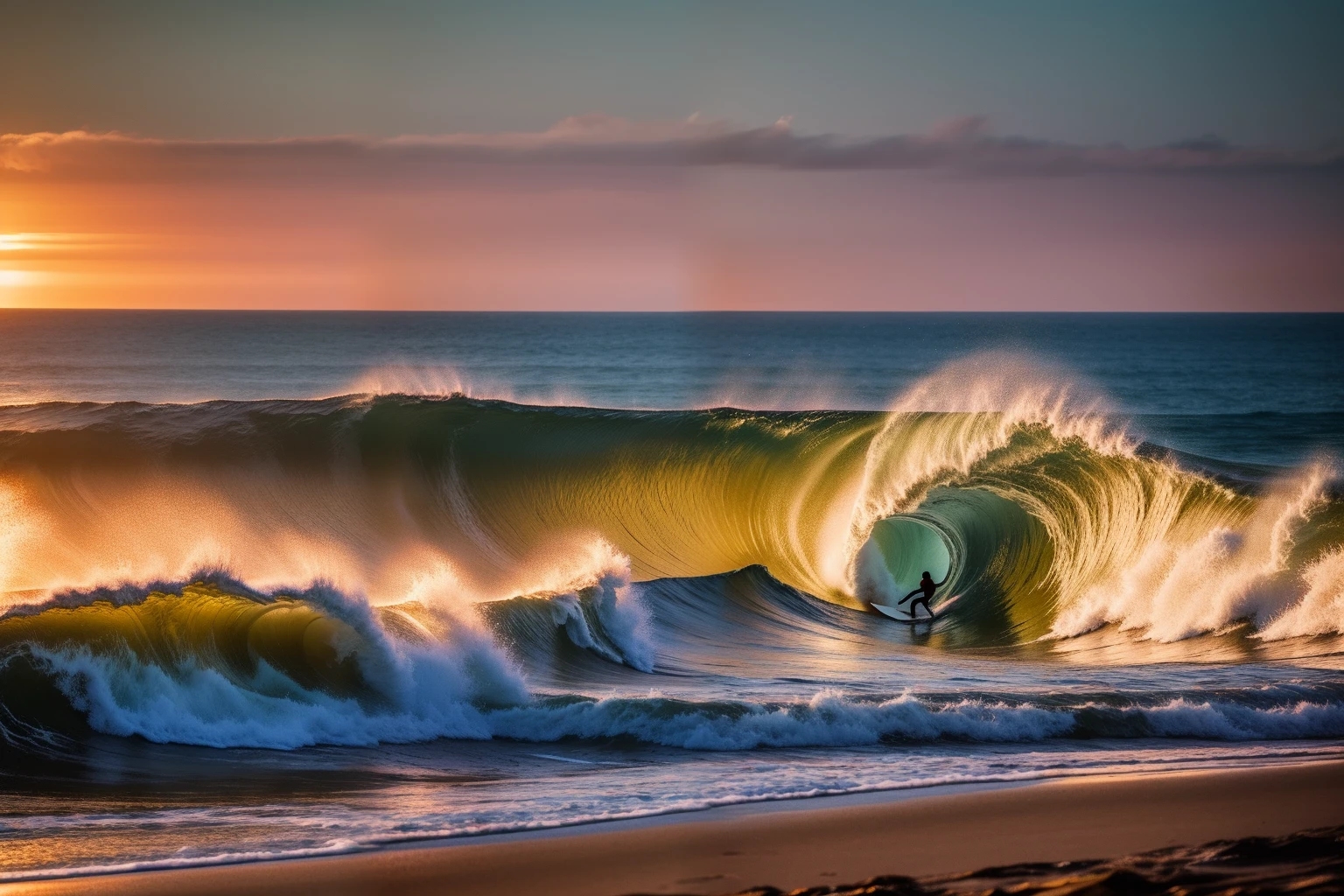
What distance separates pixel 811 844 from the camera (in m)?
5.59

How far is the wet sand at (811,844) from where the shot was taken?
5086 millimetres

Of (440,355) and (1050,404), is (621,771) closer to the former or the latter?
(1050,404)

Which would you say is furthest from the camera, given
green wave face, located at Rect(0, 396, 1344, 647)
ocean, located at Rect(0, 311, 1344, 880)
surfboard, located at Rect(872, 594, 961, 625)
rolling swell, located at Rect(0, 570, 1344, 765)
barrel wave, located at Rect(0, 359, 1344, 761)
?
surfboard, located at Rect(872, 594, 961, 625)

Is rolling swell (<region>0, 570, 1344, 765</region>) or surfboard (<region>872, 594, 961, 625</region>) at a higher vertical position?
surfboard (<region>872, 594, 961, 625</region>)

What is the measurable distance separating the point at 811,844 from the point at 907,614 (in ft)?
28.1

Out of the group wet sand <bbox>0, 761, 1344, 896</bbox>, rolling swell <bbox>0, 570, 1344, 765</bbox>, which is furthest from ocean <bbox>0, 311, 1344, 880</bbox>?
wet sand <bbox>0, 761, 1344, 896</bbox>

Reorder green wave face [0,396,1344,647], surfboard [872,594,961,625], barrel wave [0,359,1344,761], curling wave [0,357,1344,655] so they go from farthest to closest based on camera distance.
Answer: surfboard [872,594,961,625] < green wave face [0,396,1344,647] < curling wave [0,357,1344,655] < barrel wave [0,359,1344,761]

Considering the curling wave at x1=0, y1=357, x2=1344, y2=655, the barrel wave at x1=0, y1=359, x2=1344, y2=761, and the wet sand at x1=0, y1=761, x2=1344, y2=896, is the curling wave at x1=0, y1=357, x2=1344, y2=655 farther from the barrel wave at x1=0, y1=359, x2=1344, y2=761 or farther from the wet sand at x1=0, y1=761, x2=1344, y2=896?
the wet sand at x1=0, y1=761, x2=1344, y2=896

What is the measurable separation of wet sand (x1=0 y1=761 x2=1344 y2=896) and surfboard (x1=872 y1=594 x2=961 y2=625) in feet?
22.6

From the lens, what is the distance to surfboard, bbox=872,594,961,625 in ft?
44.6

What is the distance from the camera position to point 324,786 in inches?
261

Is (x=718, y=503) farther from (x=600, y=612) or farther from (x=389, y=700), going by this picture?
(x=389, y=700)

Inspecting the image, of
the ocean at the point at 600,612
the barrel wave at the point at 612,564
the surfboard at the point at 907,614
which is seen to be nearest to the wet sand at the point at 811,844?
the ocean at the point at 600,612

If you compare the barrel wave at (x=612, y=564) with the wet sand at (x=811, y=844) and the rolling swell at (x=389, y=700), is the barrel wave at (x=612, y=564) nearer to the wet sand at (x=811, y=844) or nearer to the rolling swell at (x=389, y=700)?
the rolling swell at (x=389, y=700)
